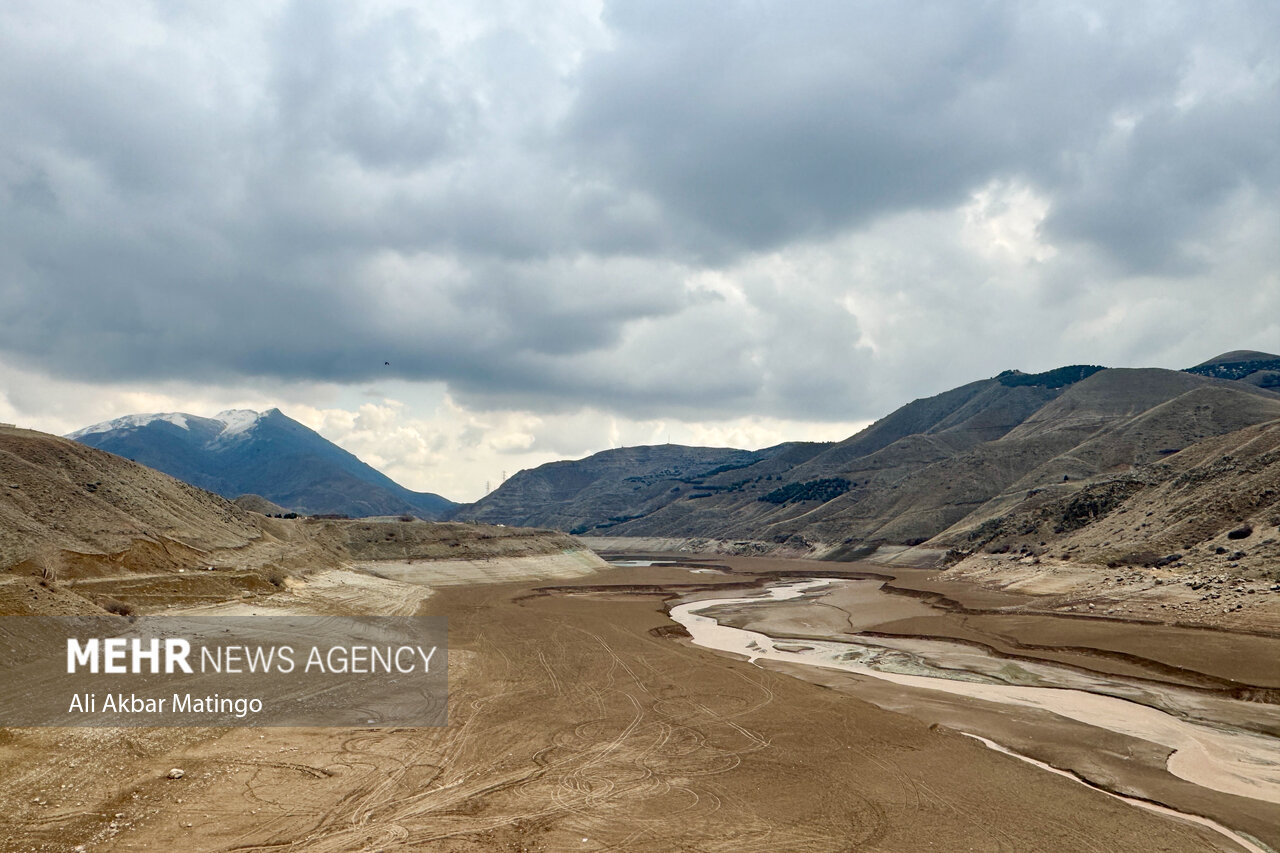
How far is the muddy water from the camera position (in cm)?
2266

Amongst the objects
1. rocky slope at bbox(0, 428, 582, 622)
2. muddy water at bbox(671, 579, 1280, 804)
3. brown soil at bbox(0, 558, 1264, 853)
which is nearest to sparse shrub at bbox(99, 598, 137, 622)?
rocky slope at bbox(0, 428, 582, 622)

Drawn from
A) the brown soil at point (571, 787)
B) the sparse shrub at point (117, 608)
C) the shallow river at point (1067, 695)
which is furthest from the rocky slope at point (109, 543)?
the shallow river at point (1067, 695)

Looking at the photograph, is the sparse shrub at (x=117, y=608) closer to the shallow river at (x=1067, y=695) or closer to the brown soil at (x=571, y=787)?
the brown soil at (x=571, y=787)

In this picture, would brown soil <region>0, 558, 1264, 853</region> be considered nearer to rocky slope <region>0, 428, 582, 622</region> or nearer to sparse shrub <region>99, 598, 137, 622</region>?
rocky slope <region>0, 428, 582, 622</region>

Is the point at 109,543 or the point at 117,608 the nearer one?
the point at 117,608

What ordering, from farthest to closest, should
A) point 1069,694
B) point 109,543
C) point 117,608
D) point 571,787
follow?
point 109,543 < point 117,608 < point 1069,694 < point 571,787

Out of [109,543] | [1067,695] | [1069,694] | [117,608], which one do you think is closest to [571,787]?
[1067,695]

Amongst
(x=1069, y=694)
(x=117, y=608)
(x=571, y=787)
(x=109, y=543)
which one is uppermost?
(x=109, y=543)

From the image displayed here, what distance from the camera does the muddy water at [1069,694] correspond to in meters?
22.7

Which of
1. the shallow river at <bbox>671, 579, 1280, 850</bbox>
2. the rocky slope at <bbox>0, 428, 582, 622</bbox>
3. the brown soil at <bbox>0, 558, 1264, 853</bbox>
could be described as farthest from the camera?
the rocky slope at <bbox>0, 428, 582, 622</bbox>

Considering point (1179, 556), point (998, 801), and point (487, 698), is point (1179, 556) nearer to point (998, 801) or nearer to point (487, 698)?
point (998, 801)

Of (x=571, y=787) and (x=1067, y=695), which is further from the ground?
(x=571, y=787)

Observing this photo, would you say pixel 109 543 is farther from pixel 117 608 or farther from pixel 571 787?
pixel 571 787

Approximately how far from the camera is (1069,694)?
32781 millimetres
